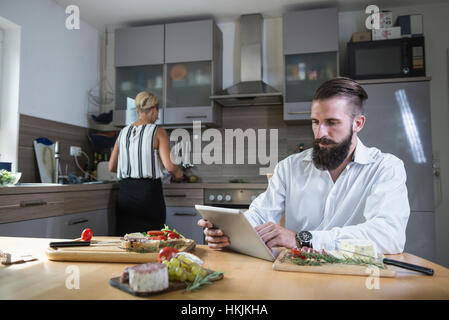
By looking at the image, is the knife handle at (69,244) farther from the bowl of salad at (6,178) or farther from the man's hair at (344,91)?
the bowl of salad at (6,178)

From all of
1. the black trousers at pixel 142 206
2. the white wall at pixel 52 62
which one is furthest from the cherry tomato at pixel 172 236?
the white wall at pixel 52 62

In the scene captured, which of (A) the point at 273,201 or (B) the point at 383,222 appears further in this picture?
(A) the point at 273,201

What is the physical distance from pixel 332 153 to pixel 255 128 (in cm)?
227

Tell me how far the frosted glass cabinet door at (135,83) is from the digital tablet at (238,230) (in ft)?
8.93

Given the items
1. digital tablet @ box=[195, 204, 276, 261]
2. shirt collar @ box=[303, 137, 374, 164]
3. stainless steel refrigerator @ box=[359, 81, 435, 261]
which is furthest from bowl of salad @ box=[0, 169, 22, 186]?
stainless steel refrigerator @ box=[359, 81, 435, 261]

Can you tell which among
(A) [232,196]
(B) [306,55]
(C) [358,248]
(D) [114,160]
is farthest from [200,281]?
(B) [306,55]

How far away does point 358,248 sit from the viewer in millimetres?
971

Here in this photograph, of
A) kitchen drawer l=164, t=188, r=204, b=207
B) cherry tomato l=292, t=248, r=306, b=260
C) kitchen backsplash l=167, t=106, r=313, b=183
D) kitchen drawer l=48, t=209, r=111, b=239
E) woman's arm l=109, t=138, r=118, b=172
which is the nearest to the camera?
cherry tomato l=292, t=248, r=306, b=260

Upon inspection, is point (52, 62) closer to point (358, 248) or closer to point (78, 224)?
point (78, 224)

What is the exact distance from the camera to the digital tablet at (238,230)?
103cm

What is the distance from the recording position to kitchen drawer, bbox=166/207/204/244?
3271 mm

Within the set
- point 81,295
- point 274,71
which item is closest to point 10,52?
point 274,71

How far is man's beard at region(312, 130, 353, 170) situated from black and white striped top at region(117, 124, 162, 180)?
1417 mm

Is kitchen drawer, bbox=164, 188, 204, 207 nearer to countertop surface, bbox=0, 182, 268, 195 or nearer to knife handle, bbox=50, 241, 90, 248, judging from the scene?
countertop surface, bbox=0, 182, 268, 195
